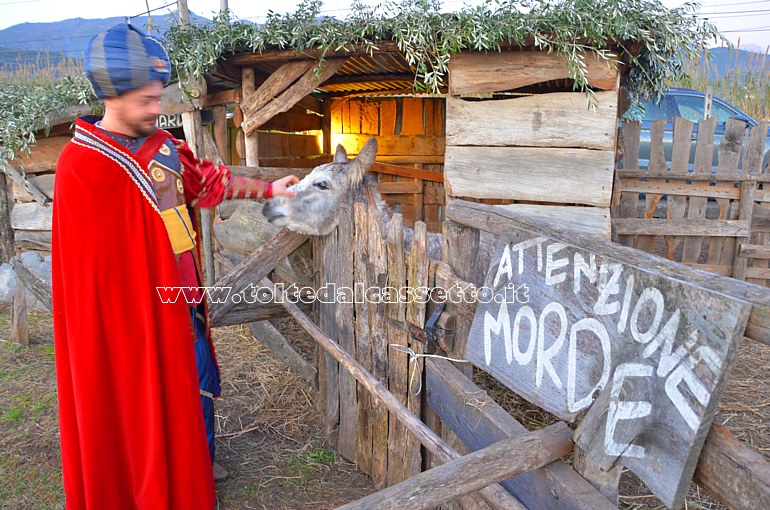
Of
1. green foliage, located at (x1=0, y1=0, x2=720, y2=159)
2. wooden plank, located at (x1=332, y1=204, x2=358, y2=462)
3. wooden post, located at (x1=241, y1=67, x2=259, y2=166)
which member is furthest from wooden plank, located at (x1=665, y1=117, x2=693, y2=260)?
wooden post, located at (x1=241, y1=67, x2=259, y2=166)

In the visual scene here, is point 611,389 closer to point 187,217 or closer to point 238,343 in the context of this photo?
point 187,217

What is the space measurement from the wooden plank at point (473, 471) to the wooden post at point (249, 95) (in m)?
4.40

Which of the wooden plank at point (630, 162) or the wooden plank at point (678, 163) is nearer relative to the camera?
the wooden plank at point (678, 163)

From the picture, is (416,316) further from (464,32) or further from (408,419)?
(464,32)

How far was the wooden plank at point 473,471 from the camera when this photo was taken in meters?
1.46

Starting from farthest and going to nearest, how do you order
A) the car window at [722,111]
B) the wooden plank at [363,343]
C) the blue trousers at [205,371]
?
the car window at [722,111] → the wooden plank at [363,343] → the blue trousers at [205,371]

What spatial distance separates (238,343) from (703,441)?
5.08m

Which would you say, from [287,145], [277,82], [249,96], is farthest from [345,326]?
[287,145]

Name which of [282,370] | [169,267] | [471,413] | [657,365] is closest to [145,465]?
[169,267]

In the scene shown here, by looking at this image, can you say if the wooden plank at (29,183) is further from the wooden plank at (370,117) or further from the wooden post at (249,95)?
the wooden plank at (370,117)

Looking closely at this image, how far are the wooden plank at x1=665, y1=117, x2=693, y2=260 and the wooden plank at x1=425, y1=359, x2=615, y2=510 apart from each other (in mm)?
4752

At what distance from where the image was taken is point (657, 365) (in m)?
1.38

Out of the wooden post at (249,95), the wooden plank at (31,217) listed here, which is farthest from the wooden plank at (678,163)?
the wooden plank at (31,217)

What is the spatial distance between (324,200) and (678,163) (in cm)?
471
